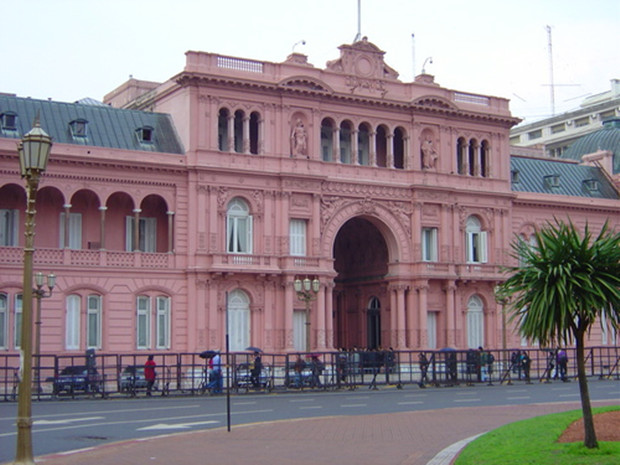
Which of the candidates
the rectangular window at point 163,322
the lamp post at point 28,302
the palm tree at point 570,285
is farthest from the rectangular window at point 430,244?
the lamp post at point 28,302

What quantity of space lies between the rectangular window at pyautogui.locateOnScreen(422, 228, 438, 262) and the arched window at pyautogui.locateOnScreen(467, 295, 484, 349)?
151 inches

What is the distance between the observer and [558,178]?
2643 inches

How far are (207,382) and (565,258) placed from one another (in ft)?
77.4

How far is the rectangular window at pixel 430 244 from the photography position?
57.3 metres

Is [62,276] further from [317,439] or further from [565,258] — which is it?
[565,258]

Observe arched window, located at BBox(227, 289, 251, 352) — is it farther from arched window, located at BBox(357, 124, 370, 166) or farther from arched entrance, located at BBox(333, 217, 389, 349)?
arched window, located at BBox(357, 124, 370, 166)


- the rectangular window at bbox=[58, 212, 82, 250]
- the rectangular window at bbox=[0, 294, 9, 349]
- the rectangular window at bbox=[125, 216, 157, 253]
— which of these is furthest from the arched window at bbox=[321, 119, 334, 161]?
the rectangular window at bbox=[0, 294, 9, 349]

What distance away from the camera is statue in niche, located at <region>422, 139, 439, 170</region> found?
57.5 metres

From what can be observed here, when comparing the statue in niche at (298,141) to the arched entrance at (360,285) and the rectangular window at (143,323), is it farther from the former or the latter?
the rectangular window at (143,323)

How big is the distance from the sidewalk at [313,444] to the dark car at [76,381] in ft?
43.0

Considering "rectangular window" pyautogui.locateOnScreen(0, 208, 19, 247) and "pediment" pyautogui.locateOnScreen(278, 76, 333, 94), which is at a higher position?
"pediment" pyautogui.locateOnScreen(278, 76, 333, 94)

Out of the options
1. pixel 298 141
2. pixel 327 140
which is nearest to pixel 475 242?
pixel 327 140

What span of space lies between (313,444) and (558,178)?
49.9 meters

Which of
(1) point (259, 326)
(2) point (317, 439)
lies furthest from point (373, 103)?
(2) point (317, 439)
